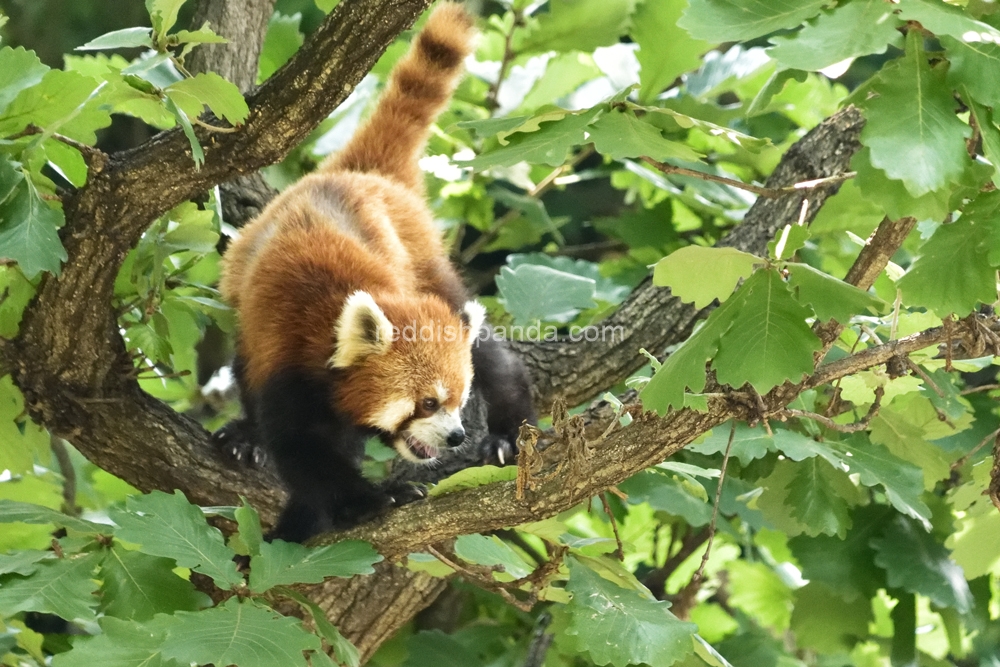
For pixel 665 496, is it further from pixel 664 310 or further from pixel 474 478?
pixel 474 478

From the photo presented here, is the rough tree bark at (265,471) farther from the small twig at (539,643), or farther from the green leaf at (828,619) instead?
the green leaf at (828,619)

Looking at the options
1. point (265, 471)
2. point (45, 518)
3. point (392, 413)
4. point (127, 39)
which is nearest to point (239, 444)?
point (265, 471)

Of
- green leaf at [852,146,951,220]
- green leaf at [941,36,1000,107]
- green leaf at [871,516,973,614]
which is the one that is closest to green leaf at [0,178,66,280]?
green leaf at [852,146,951,220]

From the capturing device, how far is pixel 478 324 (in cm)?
262

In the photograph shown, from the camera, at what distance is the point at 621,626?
5.66 ft

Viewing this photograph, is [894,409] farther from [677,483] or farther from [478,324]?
[478,324]

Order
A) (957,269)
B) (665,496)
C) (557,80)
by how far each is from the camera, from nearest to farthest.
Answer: (957,269) < (665,496) < (557,80)

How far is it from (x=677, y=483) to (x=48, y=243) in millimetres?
1623

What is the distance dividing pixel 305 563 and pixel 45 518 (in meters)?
0.52

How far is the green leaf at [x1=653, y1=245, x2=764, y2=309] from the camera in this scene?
1425mm

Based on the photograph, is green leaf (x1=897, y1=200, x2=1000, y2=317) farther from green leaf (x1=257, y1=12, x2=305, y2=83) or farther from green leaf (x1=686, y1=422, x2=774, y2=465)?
green leaf (x1=257, y1=12, x2=305, y2=83)

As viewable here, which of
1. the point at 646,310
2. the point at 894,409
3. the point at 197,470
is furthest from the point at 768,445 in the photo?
the point at 197,470

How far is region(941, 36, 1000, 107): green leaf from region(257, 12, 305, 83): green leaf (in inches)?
95.3

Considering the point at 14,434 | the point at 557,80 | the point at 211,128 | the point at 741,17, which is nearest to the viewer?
the point at 741,17
